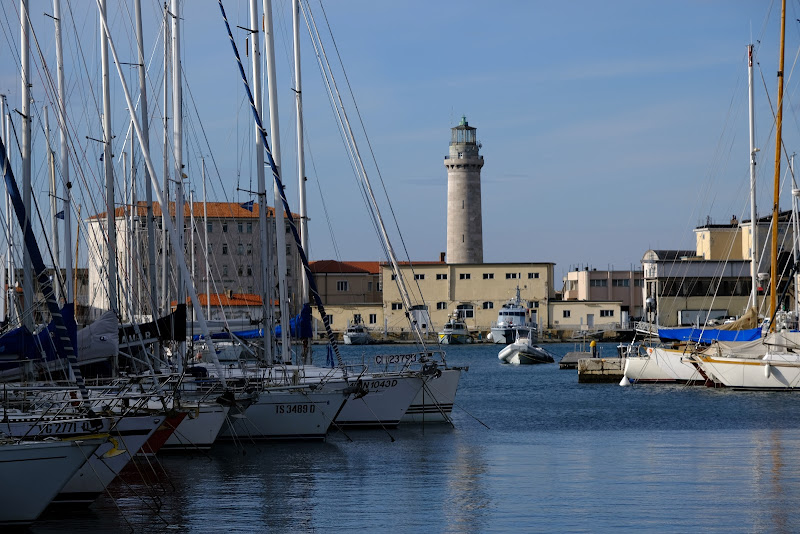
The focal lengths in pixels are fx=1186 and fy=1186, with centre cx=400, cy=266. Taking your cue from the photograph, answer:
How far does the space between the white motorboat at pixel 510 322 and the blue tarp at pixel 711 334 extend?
146 feet

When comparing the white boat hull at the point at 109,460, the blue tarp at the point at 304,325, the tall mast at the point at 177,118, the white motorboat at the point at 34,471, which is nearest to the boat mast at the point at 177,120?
the tall mast at the point at 177,118

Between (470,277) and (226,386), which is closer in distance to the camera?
(226,386)

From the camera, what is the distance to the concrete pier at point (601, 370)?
192 ft

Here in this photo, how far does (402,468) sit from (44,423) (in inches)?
380

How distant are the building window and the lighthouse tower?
5227 mm

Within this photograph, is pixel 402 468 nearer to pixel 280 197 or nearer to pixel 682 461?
pixel 682 461

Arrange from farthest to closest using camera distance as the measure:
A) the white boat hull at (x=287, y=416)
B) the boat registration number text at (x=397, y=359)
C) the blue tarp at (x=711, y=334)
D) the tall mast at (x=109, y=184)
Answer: the blue tarp at (x=711, y=334)
the boat registration number text at (x=397, y=359)
the tall mast at (x=109, y=184)
the white boat hull at (x=287, y=416)

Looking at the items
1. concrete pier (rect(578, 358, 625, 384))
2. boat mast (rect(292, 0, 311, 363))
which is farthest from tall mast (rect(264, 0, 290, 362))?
concrete pier (rect(578, 358, 625, 384))

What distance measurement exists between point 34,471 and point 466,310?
9817 cm

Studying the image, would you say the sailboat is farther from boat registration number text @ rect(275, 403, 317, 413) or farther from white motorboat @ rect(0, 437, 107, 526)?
white motorboat @ rect(0, 437, 107, 526)

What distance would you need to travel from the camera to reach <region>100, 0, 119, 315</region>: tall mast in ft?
98.5

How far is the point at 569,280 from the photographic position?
130500 mm

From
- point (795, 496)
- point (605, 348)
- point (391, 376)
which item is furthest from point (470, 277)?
point (795, 496)

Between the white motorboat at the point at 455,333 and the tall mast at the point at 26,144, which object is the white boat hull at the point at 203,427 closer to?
the tall mast at the point at 26,144
